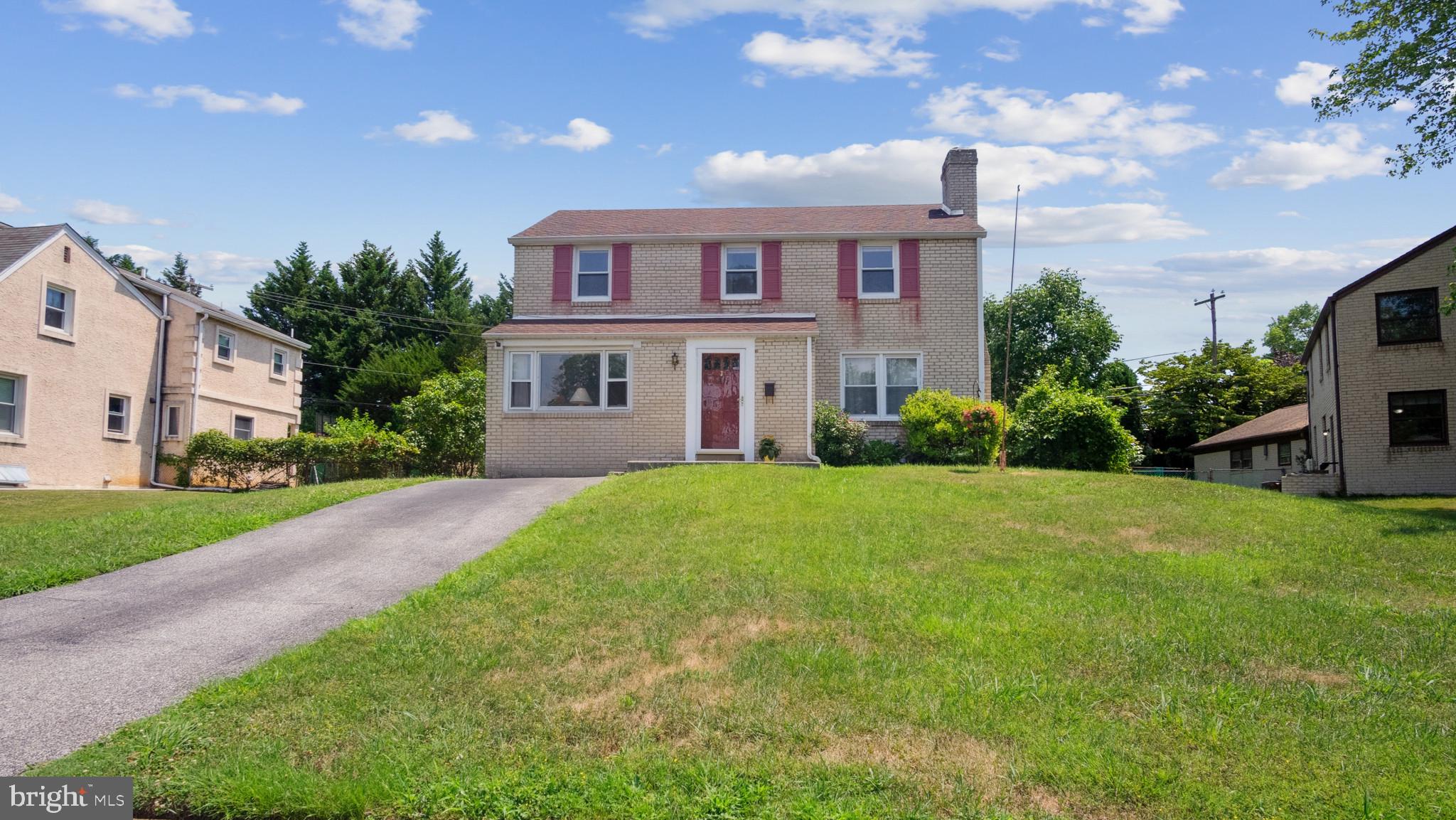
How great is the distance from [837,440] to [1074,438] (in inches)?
196

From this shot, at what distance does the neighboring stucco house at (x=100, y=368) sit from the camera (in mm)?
A: 22406

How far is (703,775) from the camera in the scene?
16.3 feet

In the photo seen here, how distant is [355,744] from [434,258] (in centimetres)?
4779

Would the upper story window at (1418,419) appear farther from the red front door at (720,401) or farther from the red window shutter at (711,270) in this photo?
the red window shutter at (711,270)

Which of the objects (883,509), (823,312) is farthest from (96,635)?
(823,312)

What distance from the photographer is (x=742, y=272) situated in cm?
2255

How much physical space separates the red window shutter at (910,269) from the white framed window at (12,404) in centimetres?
2076

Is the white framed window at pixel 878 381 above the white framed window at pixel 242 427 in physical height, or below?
above

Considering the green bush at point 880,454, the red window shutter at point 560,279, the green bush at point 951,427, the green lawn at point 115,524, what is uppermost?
the red window shutter at point 560,279

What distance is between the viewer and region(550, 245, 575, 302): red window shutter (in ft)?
74.2

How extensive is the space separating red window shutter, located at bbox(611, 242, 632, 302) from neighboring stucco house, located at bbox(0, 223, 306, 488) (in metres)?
13.4

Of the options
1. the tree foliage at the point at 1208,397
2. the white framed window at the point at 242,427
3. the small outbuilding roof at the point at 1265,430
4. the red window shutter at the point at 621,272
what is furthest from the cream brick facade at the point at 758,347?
the tree foliage at the point at 1208,397

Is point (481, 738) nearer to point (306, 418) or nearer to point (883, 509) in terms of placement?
point (883, 509)

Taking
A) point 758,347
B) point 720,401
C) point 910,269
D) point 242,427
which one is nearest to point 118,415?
point 242,427
